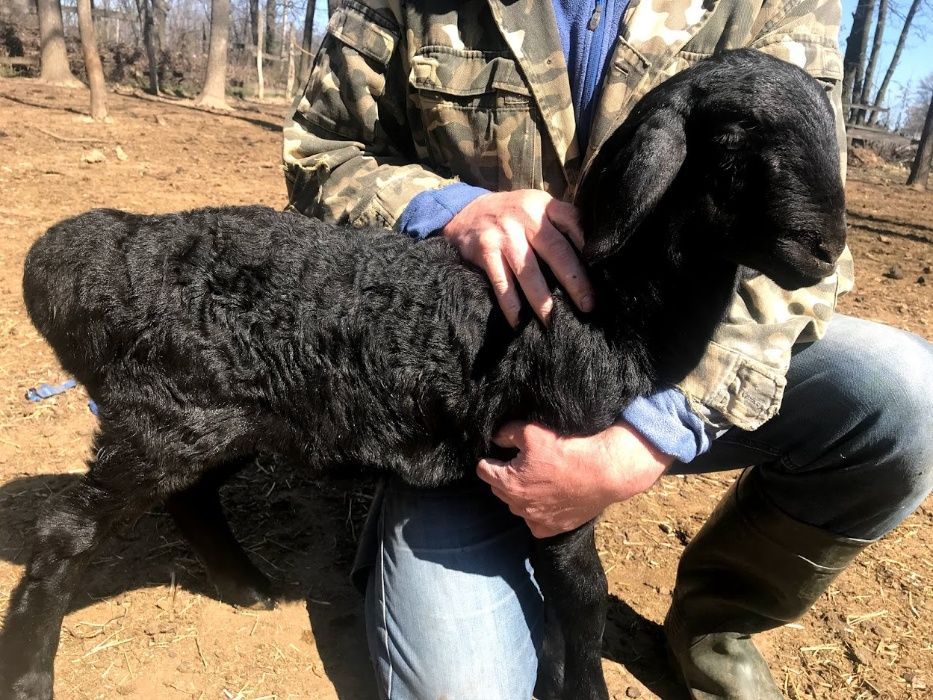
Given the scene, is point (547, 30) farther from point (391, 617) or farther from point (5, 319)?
point (5, 319)

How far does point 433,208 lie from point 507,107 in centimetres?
41

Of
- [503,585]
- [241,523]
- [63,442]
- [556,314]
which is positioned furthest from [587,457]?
[63,442]

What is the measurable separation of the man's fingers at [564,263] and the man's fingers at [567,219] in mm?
20

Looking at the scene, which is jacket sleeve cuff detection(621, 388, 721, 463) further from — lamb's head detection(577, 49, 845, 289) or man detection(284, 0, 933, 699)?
lamb's head detection(577, 49, 845, 289)

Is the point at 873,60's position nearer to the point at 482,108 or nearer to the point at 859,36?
the point at 859,36

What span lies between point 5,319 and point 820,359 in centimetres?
446

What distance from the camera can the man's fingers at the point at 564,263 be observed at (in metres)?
2.01

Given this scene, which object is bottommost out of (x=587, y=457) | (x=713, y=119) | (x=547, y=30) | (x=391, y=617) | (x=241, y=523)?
(x=241, y=523)

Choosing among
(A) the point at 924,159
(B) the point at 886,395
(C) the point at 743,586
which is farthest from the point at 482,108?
(A) the point at 924,159

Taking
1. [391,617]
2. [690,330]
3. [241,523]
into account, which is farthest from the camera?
[241,523]

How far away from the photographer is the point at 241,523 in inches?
132

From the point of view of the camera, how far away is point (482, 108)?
2.46 metres

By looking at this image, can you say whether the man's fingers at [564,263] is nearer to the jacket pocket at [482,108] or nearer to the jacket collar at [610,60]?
the jacket collar at [610,60]

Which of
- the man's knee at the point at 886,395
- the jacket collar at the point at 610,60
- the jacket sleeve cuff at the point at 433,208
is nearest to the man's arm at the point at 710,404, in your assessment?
the man's knee at the point at 886,395
